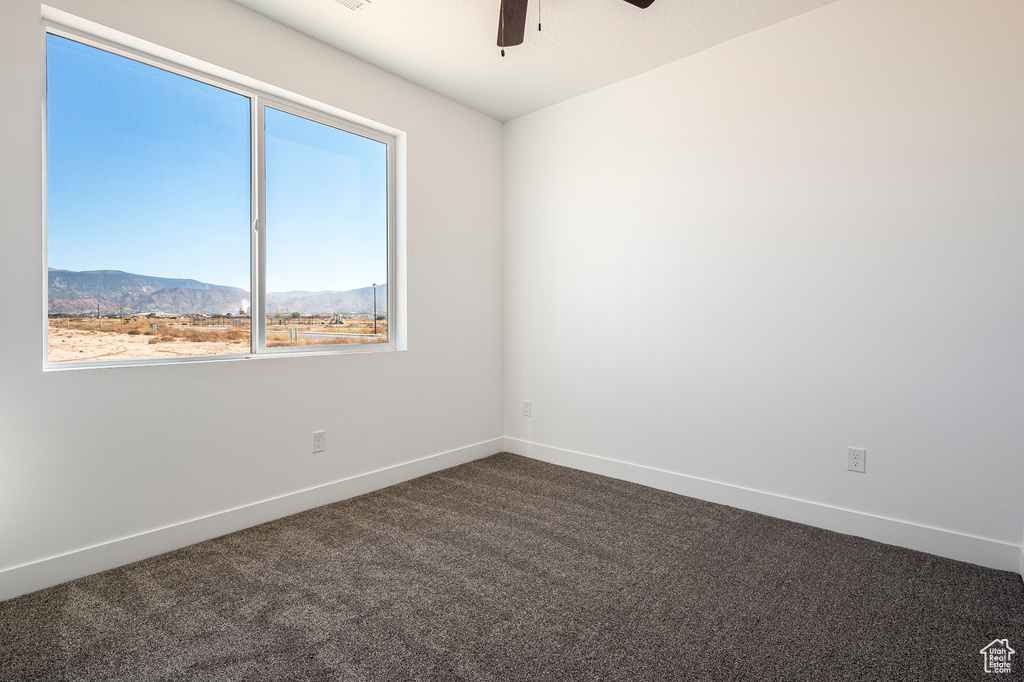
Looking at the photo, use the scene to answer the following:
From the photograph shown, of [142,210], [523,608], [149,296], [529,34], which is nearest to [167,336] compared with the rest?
[149,296]

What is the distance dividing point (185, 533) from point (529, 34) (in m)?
2.99

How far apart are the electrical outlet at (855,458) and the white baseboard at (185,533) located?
94.9 inches

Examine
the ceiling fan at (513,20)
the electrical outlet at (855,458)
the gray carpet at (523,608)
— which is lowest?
the gray carpet at (523,608)

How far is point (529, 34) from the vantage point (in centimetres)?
273

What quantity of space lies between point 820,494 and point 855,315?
0.91 metres

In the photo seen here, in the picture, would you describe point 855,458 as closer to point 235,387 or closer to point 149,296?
point 235,387

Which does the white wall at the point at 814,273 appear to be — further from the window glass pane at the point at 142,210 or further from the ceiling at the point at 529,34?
the window glass pane at the point at 142,210

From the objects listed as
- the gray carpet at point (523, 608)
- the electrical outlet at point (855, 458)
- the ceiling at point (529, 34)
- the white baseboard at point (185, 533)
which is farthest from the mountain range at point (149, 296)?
the electrical outlet at point (855, 458)

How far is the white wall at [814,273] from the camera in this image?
2160mm

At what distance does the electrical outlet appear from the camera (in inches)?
96.9

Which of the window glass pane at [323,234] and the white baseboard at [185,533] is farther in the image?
the window glass pane at [323,234]

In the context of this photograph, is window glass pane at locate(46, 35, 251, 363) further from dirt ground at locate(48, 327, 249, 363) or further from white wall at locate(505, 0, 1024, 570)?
white wall at locate(505, 0, 1024, 570)

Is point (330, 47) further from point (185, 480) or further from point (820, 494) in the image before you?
point (820, 494)

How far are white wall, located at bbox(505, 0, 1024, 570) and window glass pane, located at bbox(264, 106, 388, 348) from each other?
4.09 feet
